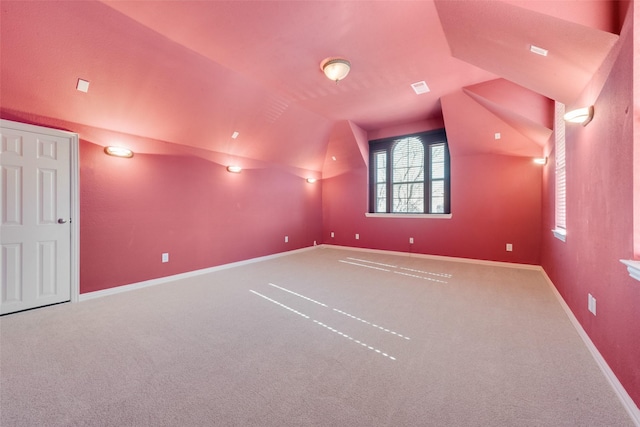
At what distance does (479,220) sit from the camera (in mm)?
4922

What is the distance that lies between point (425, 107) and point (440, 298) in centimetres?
338

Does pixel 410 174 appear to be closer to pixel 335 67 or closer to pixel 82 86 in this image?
pixel 335 67

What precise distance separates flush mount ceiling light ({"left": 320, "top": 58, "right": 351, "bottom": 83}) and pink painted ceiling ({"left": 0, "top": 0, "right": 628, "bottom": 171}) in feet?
0.37

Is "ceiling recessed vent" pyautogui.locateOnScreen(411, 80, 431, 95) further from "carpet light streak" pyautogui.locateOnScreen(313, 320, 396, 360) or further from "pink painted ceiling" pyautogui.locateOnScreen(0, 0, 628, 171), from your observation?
"carpet light streak" pyautogui.locateOnScreen(313, 320, 396, 360)

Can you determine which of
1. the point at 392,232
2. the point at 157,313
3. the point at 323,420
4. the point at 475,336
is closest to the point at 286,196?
the point at 392,232

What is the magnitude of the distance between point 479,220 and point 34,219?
649cm

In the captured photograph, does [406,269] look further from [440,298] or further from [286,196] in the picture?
[286,196]

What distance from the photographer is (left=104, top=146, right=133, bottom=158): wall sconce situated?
Result: 3.23m

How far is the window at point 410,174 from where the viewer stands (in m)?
5.41

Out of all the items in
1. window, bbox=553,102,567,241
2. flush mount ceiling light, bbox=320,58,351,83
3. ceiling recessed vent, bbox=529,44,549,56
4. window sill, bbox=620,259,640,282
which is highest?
flush mount ceiling light, bbox=320,58,351,83

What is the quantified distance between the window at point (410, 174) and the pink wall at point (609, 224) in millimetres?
2850

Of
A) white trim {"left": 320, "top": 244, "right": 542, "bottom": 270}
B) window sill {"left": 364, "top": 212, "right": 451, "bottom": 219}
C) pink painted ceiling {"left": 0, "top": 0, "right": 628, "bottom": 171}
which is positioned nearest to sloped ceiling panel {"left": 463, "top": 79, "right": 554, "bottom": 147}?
pink painted ceiling {"left": 0, "top": 0, "right": 628, "bottom": 171}

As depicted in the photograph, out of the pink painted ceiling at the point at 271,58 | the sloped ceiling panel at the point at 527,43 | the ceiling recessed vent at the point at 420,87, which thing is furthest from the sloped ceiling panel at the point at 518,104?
the sloped ceiling panel at the point at 527,43

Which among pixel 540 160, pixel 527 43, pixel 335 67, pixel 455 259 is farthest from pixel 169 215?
pixel 540 160
